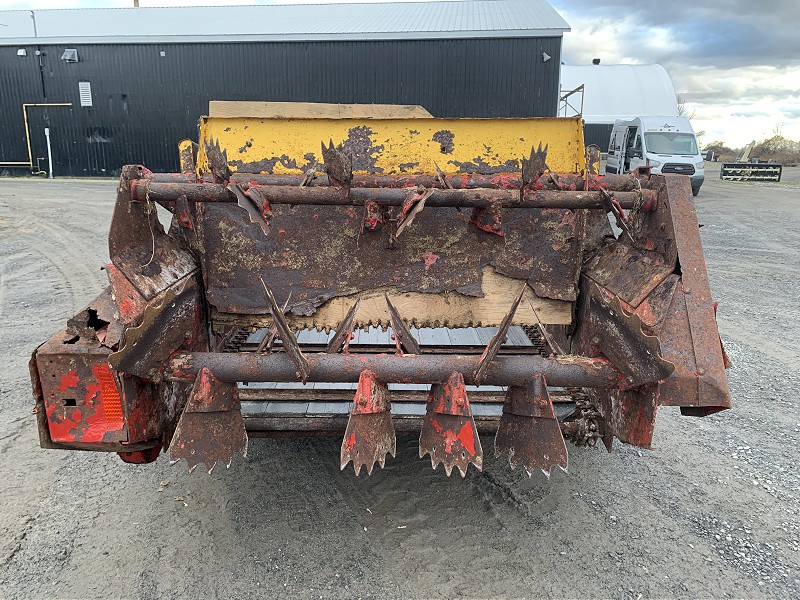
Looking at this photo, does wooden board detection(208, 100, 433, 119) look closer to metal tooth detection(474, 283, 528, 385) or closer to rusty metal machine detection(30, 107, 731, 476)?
rusty metal machine detection(30, 107, 731, 476)

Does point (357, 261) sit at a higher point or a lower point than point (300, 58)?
lower

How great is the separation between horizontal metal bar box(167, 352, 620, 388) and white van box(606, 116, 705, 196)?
14905 mm

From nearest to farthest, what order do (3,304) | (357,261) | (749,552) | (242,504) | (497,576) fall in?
(497,576) → (749,552) → (242,504) → (357,261) → (3,304)

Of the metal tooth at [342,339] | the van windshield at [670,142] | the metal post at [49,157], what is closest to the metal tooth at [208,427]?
the metal tooth at [342,339]

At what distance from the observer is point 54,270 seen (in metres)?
7.61

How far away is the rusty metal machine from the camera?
2162 millimetres

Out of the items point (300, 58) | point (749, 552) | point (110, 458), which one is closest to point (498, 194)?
point (749, 552)

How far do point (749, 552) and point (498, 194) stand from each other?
1817 mm

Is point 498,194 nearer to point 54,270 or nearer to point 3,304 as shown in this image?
point 3,304

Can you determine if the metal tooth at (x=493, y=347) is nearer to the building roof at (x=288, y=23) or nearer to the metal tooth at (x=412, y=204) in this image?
the metal tooth at (x=412, y=204)

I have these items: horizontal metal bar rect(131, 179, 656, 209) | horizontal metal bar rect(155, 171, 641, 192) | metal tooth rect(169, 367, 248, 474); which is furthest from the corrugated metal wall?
metal tooth rect(169, 367, 248, 474)

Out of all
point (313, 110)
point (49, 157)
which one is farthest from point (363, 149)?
point (49, 157)

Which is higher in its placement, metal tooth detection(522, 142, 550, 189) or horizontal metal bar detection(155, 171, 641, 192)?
metal tooth detection(522, 142, 550, 189)

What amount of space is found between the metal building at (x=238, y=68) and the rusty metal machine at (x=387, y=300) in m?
14.5
